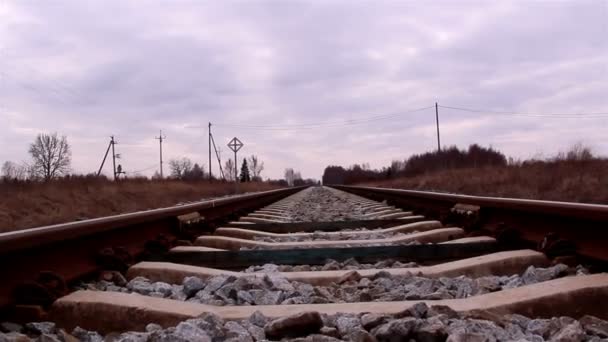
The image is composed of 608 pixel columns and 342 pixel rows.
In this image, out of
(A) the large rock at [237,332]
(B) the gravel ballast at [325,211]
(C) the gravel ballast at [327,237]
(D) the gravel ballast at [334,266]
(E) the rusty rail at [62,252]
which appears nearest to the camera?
(A) the large rock at [237,332]

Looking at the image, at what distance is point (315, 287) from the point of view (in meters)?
2.98

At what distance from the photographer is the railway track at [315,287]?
2119mm

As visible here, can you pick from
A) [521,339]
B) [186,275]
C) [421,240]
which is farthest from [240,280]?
[421,240]

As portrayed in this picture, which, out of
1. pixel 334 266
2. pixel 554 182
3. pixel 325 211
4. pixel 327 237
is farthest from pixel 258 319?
pixel 554 182

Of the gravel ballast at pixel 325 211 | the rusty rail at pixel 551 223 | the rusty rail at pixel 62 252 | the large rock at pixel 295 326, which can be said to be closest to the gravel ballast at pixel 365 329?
the large rock at pixel 295 326

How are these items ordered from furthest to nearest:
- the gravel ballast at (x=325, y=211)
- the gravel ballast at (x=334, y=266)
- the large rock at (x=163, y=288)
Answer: the gravel ballast at (x=325, y=211) → the gravel ballast at (x=334, y=266) → the large rock at (x=163, y=288)

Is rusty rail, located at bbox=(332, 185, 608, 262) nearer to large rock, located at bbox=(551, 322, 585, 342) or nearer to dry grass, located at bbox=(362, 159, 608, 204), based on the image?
large rock, located at bbox=(551, 322, 585, 342)

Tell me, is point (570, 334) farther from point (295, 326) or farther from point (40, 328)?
point (40, 328)

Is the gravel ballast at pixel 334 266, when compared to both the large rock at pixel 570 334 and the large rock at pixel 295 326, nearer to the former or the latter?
the large rock at pixel 295 326

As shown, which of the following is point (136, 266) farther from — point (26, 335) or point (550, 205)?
point (550, 205)

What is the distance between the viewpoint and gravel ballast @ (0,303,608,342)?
2.01m

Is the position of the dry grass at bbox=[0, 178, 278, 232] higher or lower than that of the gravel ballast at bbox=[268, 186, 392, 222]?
higher

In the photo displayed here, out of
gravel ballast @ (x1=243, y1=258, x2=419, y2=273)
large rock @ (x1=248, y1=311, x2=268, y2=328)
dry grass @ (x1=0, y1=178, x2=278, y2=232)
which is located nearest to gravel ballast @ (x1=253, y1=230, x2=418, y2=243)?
gravel ballast @ (x1=243, y1=258, x2=419, y2=273)

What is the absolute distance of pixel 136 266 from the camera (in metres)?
3.35
